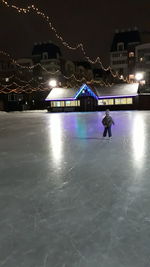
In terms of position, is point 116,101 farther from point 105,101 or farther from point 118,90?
point 118,90

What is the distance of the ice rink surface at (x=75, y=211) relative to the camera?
8.82ft

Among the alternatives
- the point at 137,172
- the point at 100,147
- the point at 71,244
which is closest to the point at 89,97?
the point at 100,147

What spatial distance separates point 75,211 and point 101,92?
109 ft

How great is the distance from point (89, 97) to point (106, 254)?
1318 inches

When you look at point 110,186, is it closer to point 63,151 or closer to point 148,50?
point 63,151

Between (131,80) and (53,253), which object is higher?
(131,80)

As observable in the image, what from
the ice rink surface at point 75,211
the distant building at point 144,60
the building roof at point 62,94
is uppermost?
the distant building at point 144,60

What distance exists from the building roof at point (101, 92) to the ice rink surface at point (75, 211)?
28.1 m

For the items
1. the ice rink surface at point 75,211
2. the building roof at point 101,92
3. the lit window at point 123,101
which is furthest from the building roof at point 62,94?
the ice rink surface at point 75,211

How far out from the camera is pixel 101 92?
117ft

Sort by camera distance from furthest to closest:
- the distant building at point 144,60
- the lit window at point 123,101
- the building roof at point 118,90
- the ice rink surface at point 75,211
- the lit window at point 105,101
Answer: the distant building at point 144,60 < the lit window at point 105,101 < the lit window at point 123,101 < the building roof at point 118,90 < the ice rink surface at point 75,211

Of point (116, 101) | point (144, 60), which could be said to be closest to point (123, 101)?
point (116, 101)

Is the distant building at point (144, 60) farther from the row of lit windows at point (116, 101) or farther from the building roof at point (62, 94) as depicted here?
the building roof at point (62, 94)

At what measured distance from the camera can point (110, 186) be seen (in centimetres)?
474
